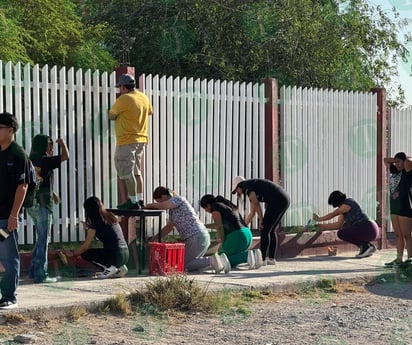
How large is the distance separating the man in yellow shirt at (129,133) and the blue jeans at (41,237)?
1469 mm

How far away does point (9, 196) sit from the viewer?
8.00 metres

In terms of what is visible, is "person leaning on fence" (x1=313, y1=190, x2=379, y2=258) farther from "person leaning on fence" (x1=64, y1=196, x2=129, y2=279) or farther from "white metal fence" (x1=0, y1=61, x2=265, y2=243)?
"person leaning on fence" (x1=64, y1=196, x2=129, y2=279)

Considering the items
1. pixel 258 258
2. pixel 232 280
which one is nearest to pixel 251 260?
pixel 258 258

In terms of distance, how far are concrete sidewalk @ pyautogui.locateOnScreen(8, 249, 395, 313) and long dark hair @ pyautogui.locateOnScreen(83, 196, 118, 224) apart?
2.31 feet

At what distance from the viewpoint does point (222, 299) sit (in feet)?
29.4

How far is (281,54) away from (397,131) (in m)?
4.73

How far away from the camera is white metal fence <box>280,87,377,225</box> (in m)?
14.0

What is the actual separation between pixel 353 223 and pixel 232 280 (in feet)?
13.0

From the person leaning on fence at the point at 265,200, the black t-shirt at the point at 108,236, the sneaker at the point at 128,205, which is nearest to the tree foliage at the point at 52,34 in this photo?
the sneaker at the point at 128,205

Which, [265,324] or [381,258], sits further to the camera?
[381,258]

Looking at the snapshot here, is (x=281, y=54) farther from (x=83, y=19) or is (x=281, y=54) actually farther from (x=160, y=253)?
(x=160, y=253)

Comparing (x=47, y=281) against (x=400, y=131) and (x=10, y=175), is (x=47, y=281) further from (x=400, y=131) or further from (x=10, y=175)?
(x=400, y=131)

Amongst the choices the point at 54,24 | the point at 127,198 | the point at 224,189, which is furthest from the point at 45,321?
the point at 54,24

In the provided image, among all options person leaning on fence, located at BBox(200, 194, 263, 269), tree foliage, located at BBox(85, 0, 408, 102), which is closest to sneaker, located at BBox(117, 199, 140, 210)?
person leaning on fence, located at BBox(200, 194, 263, 269)
